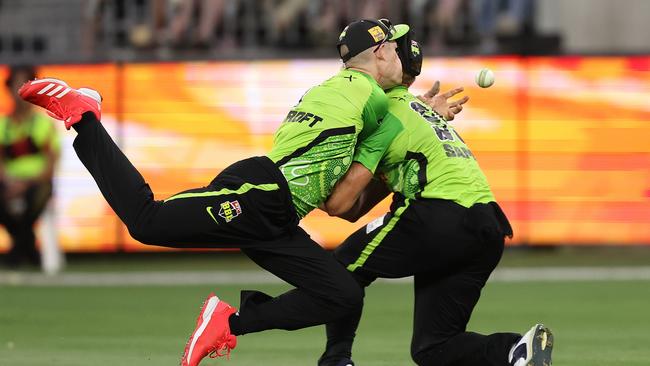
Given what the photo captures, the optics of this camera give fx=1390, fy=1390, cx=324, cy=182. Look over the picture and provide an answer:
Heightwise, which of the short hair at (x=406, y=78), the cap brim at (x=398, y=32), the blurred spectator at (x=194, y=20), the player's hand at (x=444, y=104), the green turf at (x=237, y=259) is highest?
the cap brim at (x=398, y=32)

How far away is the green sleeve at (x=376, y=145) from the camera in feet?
23.4

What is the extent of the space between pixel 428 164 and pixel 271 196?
86 centimetres

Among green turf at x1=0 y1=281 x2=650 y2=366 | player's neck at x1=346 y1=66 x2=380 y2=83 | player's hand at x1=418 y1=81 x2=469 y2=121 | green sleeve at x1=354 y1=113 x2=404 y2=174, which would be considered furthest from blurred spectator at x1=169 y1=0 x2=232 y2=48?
green sleeve at x1=354 y1=113 x2=404 y2=174

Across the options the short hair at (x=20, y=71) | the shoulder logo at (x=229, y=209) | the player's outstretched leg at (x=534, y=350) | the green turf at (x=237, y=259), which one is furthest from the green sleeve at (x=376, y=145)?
the green turf at (x=237, y=259)

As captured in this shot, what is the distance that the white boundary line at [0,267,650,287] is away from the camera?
14.5m

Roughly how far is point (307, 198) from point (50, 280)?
8.31 m

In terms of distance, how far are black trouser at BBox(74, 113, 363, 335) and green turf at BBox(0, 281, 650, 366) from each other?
67.5 inches

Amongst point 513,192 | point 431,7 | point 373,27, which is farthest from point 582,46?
point 373,27

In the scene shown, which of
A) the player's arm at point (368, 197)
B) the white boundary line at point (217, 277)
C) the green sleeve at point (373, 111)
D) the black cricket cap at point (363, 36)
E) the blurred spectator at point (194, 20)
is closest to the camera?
the green sleeve at point (373, 111)

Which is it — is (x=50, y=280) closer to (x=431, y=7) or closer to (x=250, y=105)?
(x=250, y=105)

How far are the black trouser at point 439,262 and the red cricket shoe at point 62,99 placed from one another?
1528mm

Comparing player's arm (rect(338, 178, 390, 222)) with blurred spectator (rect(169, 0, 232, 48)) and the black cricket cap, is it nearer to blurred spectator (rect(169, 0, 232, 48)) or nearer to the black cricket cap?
the black cricket cap

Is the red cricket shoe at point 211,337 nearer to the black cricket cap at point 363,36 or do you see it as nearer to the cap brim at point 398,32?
the black cricket cap at point 363,36

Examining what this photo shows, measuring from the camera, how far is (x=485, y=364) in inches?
284
